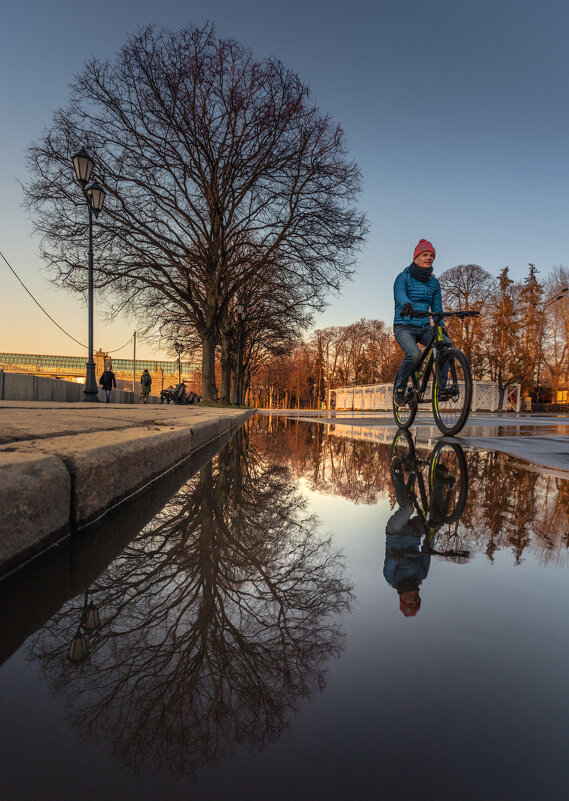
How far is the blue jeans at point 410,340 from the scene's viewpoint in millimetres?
6326

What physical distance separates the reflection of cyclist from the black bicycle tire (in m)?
0.16

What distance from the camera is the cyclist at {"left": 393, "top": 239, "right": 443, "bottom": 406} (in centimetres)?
631

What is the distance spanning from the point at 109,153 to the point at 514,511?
16.8 meters

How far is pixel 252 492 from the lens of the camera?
2.92 m

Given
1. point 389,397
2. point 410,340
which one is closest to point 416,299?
point 410,340

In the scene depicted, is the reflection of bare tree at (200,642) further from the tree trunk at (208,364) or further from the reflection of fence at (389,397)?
the reflection of fence at (389,397)

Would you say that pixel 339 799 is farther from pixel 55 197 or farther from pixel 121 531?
pixel 55 197

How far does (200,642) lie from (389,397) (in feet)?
153

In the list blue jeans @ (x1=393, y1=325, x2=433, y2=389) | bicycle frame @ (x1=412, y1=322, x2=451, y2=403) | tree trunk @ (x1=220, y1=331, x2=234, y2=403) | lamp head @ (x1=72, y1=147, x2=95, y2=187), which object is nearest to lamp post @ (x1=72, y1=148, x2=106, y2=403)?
lamp head @ (x1=72, y1=147, x2=95, y2=187)

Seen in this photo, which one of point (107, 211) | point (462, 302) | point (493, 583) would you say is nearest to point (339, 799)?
point (493, 583)

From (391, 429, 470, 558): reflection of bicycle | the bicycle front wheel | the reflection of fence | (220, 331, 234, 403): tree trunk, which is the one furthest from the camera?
the reflection of fence

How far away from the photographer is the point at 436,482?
3219 mm

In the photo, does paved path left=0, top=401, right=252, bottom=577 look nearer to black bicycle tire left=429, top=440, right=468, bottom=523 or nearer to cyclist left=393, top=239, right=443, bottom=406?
black bicycle tire left=429, top=440, right=468, bottom=523

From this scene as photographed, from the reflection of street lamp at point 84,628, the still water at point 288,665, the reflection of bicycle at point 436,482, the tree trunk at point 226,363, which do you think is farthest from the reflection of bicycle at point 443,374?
the tree trunk at point 226,363
